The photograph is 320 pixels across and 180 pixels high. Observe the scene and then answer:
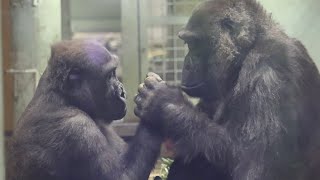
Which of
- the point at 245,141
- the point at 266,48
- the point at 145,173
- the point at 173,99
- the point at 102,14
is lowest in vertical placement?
the point at 145,173

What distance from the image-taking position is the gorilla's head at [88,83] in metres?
1.36

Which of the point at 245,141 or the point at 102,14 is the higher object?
the point at 102,14

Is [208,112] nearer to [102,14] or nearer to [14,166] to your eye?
[102,14]

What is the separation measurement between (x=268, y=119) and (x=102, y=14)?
0.56 meters

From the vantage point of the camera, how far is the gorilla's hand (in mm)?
1371

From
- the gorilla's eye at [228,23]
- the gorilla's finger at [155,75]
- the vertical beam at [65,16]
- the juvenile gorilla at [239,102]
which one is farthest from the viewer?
the gorilla's eye at [228,23]

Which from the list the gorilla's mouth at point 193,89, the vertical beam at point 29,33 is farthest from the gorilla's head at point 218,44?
the vertical beam at point 29,33

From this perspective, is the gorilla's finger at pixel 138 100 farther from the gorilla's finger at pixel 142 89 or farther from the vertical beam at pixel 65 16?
the vertical beam at pixel 65 16

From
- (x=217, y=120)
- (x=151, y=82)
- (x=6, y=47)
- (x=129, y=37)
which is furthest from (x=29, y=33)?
(x=217, y=120)

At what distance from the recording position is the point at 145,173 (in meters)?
1.39

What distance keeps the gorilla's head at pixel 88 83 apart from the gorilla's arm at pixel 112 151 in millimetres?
56

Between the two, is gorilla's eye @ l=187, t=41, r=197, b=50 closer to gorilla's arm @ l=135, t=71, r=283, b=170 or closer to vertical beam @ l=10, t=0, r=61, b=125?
gorilla's arm @ l=135, t=71, r=283, b=170

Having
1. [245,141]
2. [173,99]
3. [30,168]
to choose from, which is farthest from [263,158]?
[30,168]

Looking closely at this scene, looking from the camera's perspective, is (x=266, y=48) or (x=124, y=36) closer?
(x=124, y=36)
